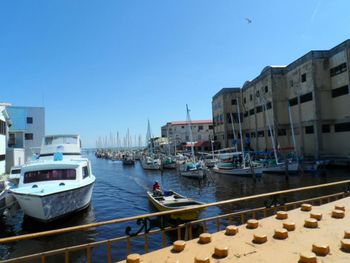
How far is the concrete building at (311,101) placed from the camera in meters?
43.9

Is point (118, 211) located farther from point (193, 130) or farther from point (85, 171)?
point (193, 130)

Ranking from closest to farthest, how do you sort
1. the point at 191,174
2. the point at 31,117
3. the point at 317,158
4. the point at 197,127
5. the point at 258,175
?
the point at 258,175
the point at 191,174
the point at 317,158
the point at 31,117
the point at 197,127

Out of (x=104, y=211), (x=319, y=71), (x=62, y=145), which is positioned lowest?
(x=104, y=211)

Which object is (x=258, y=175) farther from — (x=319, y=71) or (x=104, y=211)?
(x=104, y=211)

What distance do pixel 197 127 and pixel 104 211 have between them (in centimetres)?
9254

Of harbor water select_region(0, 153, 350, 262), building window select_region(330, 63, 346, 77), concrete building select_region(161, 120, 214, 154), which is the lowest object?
harbor water select_region(0, 153, 350, 262)

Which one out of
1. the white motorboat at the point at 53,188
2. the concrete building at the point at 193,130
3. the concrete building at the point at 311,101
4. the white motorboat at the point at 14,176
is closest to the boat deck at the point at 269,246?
the white motorboat at the point at 53,188

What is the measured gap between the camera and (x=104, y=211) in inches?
880

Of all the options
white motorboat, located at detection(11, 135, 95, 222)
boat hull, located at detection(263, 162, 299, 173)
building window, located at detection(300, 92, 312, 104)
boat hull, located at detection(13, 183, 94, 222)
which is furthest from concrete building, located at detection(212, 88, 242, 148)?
boat hull, located at detection(13, 183, 94, 222)

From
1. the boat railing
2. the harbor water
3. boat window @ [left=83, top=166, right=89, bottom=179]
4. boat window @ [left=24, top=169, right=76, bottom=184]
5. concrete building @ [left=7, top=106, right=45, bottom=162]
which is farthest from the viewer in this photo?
concrete building @ [left=7, top=106, right=45, bottom=162]

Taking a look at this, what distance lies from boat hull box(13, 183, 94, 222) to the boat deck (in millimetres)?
12545

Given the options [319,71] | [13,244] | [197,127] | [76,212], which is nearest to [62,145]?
[76,212]

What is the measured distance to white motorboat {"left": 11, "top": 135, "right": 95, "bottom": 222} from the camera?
50.9 ft

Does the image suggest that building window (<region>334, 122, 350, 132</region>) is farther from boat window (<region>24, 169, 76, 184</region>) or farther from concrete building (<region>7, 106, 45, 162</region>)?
concrete building (<region>7, 106, 45, 162</region>)
